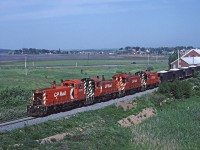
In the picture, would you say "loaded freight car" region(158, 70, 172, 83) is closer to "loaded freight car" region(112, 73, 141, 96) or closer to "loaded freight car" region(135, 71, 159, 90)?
"loaded freight car" region(135, 71, 159, 90)

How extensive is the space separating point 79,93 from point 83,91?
1029 millimetres

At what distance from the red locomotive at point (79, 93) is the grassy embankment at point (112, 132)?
299cm

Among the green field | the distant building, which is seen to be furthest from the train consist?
the distant building

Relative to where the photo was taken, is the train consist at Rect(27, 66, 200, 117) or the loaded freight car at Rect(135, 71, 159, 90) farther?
the loaded freight car at Rect(135, 71, 159, 90)

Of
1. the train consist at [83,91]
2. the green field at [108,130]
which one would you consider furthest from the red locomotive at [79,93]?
the green field at [108,130]

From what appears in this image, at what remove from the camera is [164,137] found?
111ft

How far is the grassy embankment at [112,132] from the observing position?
88.2 feet

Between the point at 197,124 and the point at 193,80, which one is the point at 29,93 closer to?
the point at 197,124

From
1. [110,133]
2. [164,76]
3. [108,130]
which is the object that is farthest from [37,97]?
[164,76]

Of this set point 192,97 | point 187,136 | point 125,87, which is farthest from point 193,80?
point 187,136

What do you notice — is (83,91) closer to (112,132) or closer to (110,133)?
(112,132)

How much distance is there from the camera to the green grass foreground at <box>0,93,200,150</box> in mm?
26781

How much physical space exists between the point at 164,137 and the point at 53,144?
1180 cm

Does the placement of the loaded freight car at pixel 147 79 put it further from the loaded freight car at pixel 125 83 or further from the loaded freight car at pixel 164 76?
the loaded freight car at pixel 125 83
